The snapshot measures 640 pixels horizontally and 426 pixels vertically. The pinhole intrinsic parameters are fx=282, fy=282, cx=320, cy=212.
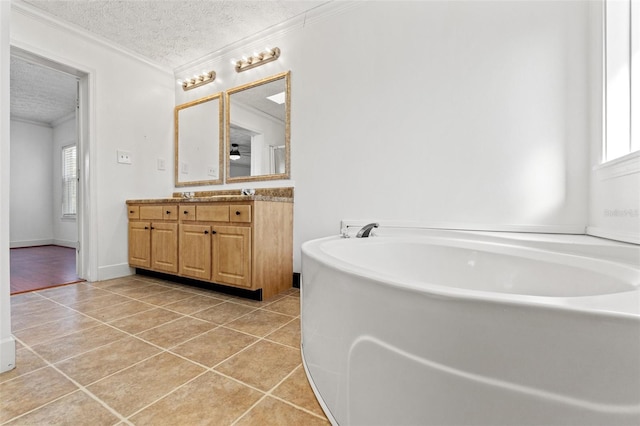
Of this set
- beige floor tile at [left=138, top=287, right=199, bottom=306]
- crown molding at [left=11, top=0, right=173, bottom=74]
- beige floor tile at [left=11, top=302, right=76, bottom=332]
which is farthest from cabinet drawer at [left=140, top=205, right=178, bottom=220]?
crown molding at [left=11, top=0, right=173, bottom=74]

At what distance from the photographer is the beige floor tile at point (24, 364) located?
46.6 inches

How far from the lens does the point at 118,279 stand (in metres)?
2.85

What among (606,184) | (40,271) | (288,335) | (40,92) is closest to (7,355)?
(288,335)

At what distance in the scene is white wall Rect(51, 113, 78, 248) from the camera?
5359 mm

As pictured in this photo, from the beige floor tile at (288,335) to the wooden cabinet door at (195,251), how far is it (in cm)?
100

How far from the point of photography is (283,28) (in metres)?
2.62

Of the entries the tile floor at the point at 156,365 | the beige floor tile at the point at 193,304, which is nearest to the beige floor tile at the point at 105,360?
the tile floor at the point at 156,365

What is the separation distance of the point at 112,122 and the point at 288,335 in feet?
9.33

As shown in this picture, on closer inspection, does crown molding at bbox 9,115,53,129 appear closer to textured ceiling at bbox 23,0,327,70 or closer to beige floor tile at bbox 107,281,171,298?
textured ceiling at bbox 23,0,327,70

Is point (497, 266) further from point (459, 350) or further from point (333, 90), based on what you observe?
point (333, 90)

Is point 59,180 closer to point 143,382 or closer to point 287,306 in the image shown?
point 287,306

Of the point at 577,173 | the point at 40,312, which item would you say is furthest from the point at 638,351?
the point at 40,312

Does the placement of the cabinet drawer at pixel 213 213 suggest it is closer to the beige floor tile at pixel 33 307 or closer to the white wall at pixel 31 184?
the beige floor tile at pixel 33 307

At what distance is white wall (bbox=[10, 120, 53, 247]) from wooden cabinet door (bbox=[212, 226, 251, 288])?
18.1 feet
